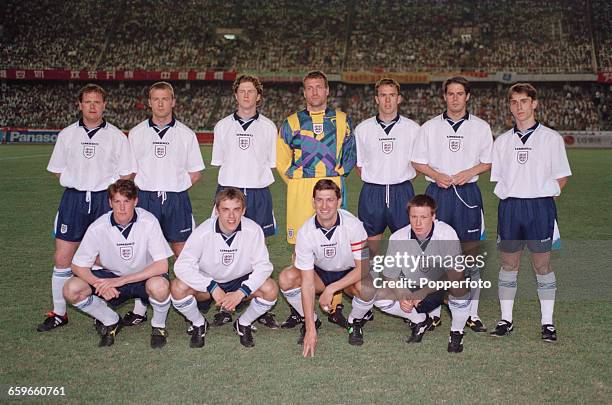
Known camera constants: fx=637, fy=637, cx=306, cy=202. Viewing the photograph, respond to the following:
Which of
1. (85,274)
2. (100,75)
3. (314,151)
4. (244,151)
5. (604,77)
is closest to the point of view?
(85,274)

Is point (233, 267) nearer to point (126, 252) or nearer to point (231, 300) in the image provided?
point (231, 300)

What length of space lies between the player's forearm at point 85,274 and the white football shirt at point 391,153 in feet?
7.30

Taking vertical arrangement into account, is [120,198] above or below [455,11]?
below

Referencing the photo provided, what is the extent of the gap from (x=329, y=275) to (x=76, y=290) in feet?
5.97

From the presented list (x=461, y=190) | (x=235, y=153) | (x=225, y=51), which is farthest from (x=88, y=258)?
(x=225, y=51)

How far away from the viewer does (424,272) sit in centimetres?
458

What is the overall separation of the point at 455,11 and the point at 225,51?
13.3 m

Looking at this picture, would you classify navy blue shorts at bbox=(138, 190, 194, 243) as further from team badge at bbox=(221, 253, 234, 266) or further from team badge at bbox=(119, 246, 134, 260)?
team badge at bbox=(221, 253, 234, 266)

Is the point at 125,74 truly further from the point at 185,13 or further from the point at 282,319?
the point at 282,319

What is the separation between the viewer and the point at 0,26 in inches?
1437

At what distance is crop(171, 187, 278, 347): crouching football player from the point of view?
442 centimetres

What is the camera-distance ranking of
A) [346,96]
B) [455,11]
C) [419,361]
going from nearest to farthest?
[419,361] → [346,96] → [455,11]

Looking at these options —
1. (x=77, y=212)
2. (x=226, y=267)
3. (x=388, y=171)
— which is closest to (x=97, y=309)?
(x=77, y=212)

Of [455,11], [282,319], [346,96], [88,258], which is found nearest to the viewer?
[88,258]
